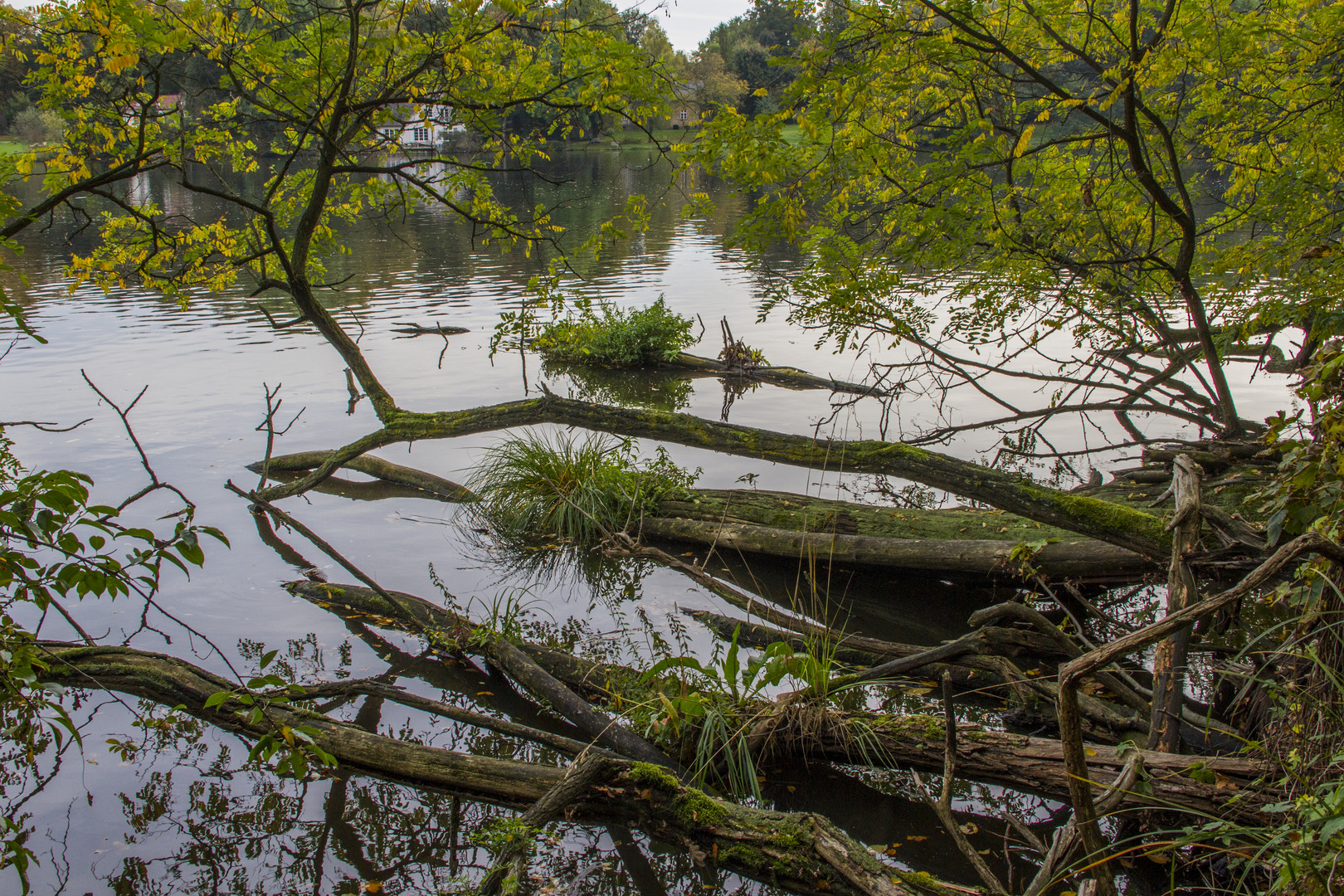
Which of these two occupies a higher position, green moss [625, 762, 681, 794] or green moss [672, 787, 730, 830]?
green moss [625, 762, 681, 794]

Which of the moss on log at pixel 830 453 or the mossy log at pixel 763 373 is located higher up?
the moss on log at pixel 830 453

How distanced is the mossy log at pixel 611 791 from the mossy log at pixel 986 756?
36.0 inches

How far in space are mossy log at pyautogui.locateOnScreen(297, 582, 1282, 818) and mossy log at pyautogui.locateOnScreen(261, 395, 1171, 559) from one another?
2.06 m

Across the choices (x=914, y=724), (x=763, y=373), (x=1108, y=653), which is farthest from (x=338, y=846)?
(x=763, y=373)

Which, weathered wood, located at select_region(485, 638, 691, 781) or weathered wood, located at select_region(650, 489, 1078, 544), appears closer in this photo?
weathered wood, located at select_region(485, 638, 691, 781)

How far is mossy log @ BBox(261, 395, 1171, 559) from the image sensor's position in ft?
18.2

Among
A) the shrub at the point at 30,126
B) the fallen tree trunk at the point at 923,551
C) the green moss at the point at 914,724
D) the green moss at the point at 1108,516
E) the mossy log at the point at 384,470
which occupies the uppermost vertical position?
the shrub at the point at 30,126

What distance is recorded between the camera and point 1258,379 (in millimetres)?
12594

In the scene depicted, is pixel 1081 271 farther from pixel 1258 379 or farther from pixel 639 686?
pixel 1258 379

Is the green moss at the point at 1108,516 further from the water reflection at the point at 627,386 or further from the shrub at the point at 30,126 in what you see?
the shrub at the point at 30,126

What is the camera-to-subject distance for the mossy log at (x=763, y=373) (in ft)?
43.8

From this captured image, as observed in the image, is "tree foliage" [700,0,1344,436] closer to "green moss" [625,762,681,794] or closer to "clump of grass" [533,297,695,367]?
"green moss" [625,762,681,794]

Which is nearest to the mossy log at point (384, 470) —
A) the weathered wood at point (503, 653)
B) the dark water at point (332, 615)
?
the dark water at point (332, 615)

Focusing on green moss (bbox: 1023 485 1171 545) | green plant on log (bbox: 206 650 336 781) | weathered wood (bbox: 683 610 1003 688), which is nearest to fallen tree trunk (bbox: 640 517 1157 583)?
green moss (bbox: 1023 485 1171 545)
